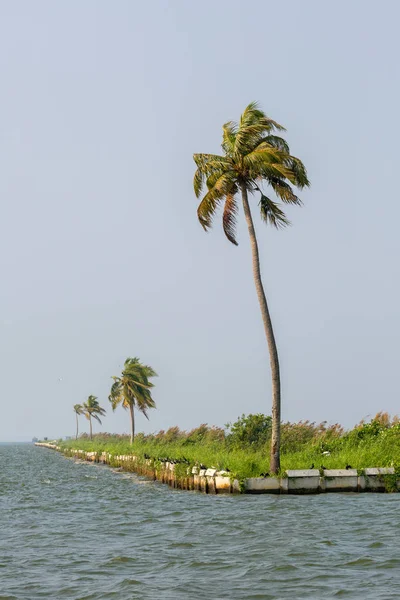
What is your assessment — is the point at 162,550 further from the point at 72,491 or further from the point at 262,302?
the point at 72,491

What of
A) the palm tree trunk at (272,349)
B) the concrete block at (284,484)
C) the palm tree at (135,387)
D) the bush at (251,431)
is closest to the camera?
the concrete block at (284,484)

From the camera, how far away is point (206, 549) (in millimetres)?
16453

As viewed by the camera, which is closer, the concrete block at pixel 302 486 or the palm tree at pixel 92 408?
the concrete block at pixel 302 486

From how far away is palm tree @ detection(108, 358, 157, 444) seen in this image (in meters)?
90.6

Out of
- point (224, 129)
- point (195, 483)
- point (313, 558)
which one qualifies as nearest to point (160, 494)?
point (195, 483)

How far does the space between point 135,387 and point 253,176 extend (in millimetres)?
61186

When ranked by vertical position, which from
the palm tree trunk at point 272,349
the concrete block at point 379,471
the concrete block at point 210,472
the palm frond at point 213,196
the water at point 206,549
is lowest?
the water at point 206,549

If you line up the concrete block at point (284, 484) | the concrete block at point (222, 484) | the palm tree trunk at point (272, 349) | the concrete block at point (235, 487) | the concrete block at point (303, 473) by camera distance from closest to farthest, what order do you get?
the concrete block at point (284, 484), the concrete block at point (303, 473), the concrete block at point (235, 487), the concrete block at point (222, 484), the palm tree trunk at point (272, 349)

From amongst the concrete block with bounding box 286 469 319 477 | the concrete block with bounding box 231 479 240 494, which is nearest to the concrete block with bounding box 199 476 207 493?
the concrete block with bounding box 231 479 240 494

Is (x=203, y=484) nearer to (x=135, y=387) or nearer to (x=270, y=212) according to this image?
(x=270, y=212)

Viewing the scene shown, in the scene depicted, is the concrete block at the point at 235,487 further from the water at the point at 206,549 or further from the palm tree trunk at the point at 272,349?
the palm tree trunk at the point at 272,349

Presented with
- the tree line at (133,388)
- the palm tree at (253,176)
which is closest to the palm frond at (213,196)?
the palm tree at (253,176)

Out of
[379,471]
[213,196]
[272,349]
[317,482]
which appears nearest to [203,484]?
[317,482]

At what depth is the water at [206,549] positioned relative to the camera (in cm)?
1240
